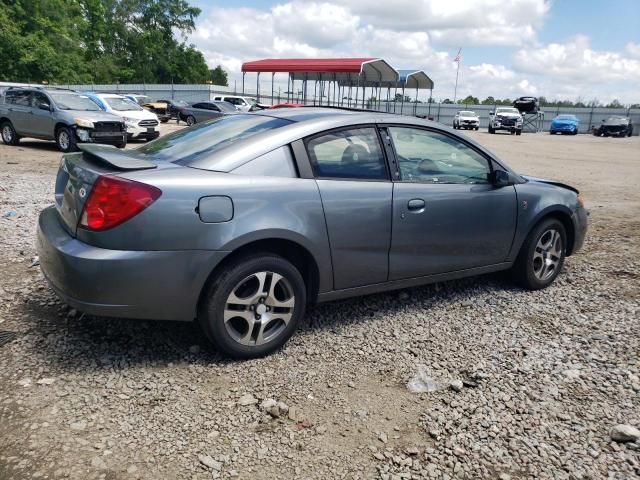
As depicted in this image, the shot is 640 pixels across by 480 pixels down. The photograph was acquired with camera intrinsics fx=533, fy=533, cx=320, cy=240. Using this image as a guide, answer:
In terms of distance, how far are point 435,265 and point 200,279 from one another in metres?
1.87

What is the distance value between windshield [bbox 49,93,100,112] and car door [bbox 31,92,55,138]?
26cm

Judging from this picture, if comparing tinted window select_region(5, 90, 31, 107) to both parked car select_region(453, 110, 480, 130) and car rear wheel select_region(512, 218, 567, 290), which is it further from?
parked car select_region(453, 110, 480, 130)

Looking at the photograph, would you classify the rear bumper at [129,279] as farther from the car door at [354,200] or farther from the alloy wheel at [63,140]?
the alloy wheel at [63,140]

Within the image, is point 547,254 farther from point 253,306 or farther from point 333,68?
point 333,68

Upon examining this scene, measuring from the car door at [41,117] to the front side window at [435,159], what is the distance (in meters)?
12.7

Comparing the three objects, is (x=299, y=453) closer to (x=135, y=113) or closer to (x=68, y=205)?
(x=68, y=205)

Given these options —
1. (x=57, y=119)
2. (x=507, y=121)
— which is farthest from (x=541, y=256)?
(x=507, y=121)

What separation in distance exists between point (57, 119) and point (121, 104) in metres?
4.54

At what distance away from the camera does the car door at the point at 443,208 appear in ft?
12.6

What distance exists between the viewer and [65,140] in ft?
45.6

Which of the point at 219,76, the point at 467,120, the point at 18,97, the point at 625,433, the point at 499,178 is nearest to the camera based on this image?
the point at 625,433

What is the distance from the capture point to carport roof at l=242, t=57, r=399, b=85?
108 ft

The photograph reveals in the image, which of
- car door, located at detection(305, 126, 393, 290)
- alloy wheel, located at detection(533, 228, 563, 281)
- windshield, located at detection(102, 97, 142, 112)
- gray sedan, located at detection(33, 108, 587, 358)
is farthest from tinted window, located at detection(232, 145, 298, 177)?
windshield, located at detection(102, 97, 142, 112)

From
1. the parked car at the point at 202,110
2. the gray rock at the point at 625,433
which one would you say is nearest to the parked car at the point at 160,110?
the parked car at the point at 202,110
